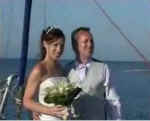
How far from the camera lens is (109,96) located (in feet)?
15.5

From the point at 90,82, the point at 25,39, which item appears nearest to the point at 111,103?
the point at 90,82

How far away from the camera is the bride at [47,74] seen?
4.28m

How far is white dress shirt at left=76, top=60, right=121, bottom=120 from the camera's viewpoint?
184 inches

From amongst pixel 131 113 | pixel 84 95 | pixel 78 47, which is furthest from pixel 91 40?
pixel 131 113

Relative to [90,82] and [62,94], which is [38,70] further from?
[90,82]

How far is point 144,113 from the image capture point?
25.2 metres

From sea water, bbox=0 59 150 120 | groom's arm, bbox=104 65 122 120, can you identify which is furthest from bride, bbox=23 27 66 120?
sea water, bbox=0 59 150 120

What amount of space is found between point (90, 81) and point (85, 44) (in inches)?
12.0

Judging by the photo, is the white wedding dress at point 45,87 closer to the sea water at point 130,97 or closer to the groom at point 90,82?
the groom at point 90,82

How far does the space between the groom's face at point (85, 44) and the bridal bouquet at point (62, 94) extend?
33cm

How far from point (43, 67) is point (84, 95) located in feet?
1.36

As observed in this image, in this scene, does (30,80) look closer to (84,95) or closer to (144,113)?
(84,95)

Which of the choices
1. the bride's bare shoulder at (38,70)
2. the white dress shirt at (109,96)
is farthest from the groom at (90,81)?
the bride's bare shoulder at (38,70)

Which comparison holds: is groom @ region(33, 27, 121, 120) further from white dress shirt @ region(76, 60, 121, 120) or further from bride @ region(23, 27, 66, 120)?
bride @ region(23, 27, 66, 120)
